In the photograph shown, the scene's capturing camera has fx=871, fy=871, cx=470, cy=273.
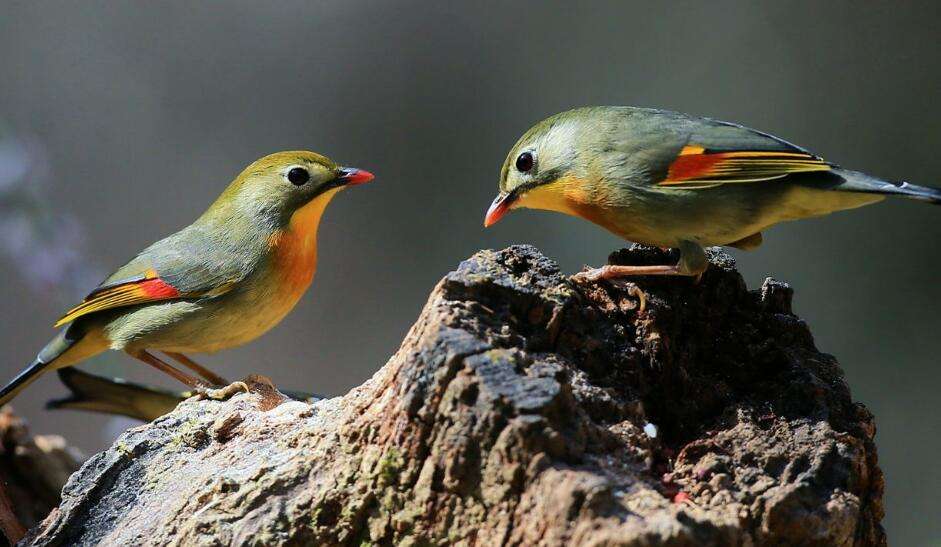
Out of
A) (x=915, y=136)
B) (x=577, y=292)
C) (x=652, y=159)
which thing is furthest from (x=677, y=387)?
(x=915, y=136)

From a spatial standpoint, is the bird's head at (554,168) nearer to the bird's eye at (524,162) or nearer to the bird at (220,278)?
the bird's eye at (524,162)

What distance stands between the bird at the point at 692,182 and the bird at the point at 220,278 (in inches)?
41.4

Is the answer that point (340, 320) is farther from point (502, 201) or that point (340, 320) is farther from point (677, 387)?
point (677, 387)

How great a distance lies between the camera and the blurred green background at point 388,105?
4703 millimetres

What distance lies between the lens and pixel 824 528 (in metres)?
1.94

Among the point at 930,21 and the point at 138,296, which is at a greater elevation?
the point at 930,21

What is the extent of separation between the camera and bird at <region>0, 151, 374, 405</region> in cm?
331

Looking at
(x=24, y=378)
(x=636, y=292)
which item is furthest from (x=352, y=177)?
(x=24, y=378)

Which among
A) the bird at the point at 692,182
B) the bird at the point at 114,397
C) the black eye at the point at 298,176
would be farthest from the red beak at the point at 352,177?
the bird at the point at 114,397

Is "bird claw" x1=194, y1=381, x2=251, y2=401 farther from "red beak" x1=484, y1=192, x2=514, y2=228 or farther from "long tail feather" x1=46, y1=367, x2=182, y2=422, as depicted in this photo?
"long tail feather" x1=46, y1=367, x2=182, y2=422

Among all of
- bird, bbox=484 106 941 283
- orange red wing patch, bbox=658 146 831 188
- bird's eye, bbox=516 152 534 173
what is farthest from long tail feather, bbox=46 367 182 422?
orange red wing patch, bbox=658 146 831 188

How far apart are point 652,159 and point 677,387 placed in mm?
813

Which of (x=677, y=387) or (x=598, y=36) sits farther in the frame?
(x=598, y=36)

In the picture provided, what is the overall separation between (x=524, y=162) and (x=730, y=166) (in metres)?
0.68
